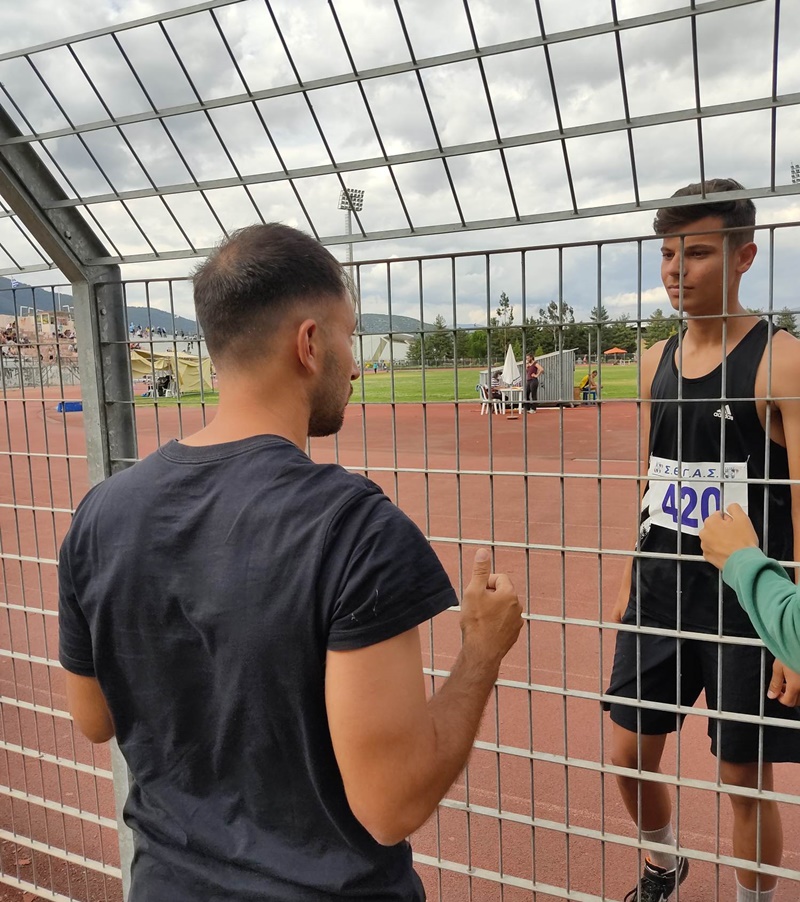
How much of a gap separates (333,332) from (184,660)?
65 cm

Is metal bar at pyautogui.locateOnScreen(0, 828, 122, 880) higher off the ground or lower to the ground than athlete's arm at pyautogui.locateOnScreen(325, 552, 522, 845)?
lower

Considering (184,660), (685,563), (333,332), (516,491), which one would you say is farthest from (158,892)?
(516,491)

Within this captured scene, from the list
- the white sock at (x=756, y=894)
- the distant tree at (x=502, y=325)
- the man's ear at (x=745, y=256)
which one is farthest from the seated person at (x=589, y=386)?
the white sock at (x=756, y=894)

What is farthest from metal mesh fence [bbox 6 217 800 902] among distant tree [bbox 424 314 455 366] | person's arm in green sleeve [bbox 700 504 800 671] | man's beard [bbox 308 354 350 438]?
man's beard [bbox 308 354 350 438]

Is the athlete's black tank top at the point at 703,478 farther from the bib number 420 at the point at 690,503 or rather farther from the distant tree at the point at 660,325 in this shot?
the distant tree at the point at 660,325

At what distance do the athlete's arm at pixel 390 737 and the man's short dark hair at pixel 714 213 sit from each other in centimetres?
128

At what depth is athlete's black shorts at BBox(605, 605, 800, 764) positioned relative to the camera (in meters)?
2.18

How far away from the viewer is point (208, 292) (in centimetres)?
143

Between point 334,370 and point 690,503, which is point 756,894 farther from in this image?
point 334,370

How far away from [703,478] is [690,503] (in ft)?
0.37

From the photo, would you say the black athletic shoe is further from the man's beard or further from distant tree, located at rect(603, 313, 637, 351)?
the man's beard

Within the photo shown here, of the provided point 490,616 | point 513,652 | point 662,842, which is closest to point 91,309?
point 490,616

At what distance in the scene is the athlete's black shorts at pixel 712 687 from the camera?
218cm

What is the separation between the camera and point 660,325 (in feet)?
6.45
